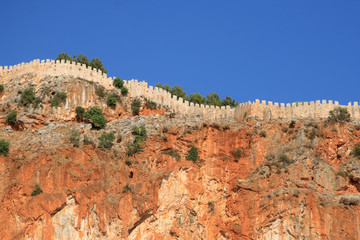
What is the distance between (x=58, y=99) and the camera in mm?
53531

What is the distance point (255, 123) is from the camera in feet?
176

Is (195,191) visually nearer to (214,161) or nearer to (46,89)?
(214,161)

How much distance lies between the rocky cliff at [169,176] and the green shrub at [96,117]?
0.61 meters

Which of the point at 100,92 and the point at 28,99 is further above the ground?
the point at 100,92

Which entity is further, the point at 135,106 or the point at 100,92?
the point at 135,106

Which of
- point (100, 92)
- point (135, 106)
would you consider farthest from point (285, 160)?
point (100, 92)

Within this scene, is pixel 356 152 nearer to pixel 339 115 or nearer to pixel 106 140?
pixel 339 115

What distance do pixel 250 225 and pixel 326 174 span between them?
5420 mm

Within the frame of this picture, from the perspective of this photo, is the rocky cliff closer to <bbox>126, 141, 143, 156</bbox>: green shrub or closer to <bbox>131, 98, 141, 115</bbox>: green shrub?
<bbox>126, 141, 143, 156</bbox>: green shrub

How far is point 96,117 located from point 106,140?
3.43 metres

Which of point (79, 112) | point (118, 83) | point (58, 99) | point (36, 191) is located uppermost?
point (118, 83)

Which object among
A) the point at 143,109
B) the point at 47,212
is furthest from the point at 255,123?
the point at 47,212

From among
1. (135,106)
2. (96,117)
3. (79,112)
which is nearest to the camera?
(96,117)

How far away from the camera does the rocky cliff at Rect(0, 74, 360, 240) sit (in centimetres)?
4478
